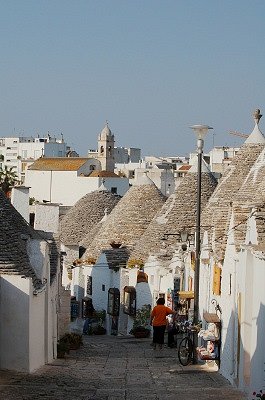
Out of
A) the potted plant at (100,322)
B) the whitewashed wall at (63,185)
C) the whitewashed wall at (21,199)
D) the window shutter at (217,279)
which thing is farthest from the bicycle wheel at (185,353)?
the whitewashed wall at (63,185)

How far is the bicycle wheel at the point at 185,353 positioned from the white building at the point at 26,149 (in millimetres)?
113407

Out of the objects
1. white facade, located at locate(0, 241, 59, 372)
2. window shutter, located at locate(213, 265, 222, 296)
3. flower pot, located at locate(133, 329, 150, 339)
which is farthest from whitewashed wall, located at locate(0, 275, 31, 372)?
flower pot, located at locate(133, 329, 150, 339)

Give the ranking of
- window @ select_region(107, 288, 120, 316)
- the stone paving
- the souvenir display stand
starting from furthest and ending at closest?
window @ select_region(107, 288, 120, 316) → the souvenir display stand → the stone paving

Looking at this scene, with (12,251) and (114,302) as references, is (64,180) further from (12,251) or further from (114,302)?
(12,251)

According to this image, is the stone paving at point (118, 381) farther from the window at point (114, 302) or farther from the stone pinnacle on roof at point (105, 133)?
the stone pinnacle on roof at point (105, 133)

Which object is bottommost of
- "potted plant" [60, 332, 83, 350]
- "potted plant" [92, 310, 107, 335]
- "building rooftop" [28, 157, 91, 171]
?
"potted plant" [92, 310, 107, 335]

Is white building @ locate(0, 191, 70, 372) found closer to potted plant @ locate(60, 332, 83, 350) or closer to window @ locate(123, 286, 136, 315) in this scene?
potted plant @ locate(60, 332, 83, 350)

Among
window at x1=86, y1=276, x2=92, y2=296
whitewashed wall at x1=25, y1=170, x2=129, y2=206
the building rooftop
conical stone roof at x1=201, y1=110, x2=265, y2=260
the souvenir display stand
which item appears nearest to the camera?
the souvenir display stand

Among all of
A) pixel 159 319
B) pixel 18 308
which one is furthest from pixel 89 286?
pixel 18 308

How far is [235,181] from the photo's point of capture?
1199 inches

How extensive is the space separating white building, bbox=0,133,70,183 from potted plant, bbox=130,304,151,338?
99949 mm

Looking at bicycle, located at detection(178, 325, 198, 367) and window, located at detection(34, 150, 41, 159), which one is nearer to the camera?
bicycle, located at detection(178, 325, 198, 367)

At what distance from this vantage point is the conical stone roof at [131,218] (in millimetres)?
41531

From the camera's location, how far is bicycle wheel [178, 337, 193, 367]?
21769 millimetres
